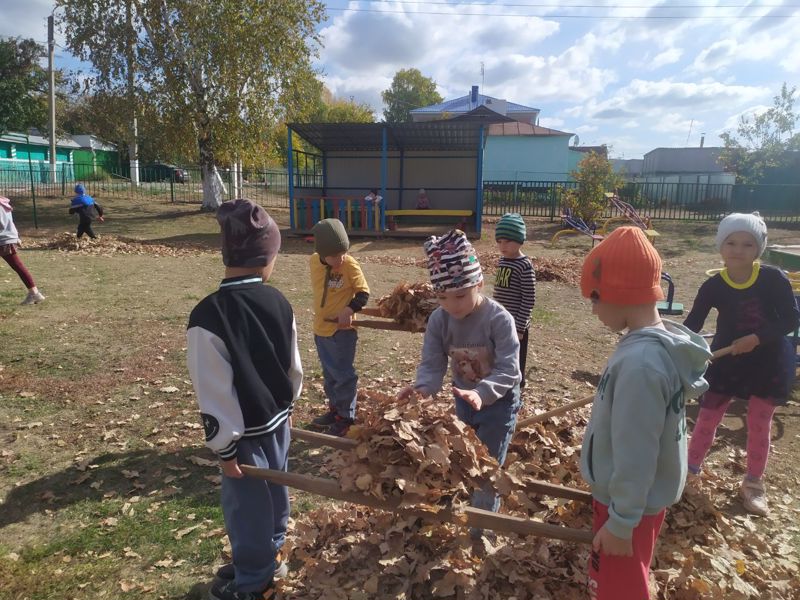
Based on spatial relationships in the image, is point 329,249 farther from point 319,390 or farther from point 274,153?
point 274,153

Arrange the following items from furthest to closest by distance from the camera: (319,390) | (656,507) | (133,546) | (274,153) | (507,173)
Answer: (507,173) → (274,153) → (319,390) → (133,546) → (656,507)

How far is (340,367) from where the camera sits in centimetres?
490

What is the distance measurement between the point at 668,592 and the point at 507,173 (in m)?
46.8

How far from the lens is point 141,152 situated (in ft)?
159

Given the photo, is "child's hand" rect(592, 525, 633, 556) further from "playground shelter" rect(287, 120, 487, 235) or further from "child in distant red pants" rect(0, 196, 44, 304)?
"playground shelter" rect(287, 120, 487, 235)

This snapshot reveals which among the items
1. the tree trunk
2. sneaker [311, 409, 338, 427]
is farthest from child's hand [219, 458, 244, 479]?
the tree trunk

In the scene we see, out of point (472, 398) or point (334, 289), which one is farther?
point (334, 289)

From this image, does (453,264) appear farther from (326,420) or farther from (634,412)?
(326,420)

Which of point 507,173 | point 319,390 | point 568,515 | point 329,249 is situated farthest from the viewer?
point 507,173

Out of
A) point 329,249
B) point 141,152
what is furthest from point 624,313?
point 141,152

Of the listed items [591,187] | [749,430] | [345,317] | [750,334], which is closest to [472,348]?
[345,317]

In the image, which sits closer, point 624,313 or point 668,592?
point 624,313

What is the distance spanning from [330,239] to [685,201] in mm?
30624

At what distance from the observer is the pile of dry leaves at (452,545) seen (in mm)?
2520
